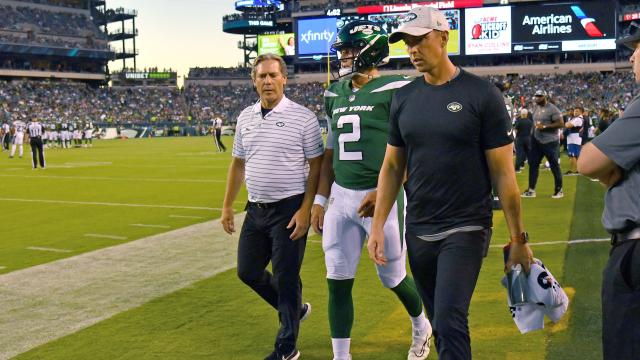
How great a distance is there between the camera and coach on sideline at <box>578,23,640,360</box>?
2764 millimetres

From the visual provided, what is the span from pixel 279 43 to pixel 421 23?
70.7 meters

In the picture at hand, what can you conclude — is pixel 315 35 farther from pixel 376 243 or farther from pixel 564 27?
pixel 376 243

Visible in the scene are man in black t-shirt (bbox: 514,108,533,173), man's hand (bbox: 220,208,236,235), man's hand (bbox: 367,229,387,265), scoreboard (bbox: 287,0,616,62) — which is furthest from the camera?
scoreboard (bbox: 287,0,616,62)

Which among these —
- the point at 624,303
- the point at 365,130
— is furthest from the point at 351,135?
the point at 624,303

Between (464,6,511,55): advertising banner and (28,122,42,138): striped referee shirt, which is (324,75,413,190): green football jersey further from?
(464,6,511,55): advertising banner

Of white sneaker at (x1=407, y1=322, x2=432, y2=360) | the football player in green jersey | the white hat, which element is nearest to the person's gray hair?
the football player in green jersey

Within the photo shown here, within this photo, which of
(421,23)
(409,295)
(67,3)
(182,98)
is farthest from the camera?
(67,3)

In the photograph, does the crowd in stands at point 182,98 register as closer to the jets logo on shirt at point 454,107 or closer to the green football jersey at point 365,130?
the green football jersey at point 365,130

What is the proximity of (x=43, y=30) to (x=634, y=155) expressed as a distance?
80.3 meters

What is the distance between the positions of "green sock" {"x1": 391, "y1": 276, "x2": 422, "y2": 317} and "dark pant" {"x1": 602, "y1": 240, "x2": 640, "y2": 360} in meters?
1.80

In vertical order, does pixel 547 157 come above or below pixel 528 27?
below

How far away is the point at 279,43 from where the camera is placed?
239 ft

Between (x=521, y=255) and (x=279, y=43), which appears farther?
(x=279, y=43)

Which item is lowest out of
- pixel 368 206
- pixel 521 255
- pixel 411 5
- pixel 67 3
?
pixel 521 255
